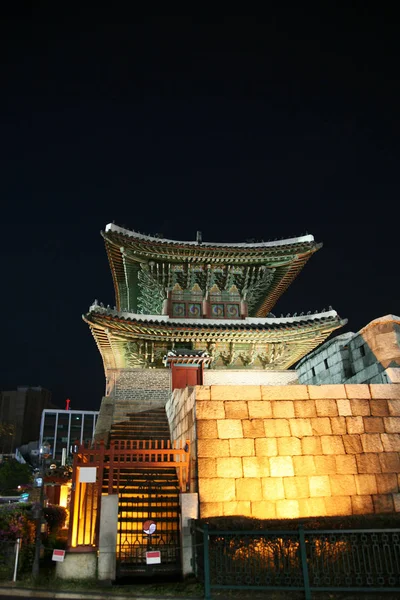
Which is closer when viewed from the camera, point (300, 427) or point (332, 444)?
point (332, 444)

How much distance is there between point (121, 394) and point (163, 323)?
3804 mm

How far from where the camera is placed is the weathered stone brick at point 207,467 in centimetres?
879

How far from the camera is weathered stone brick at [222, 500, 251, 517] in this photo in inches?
336

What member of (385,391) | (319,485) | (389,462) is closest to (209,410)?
(319,485)

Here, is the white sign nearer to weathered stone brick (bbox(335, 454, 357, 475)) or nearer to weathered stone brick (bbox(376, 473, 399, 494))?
weathered stone brick (bbox(335, 454, 357, 475))

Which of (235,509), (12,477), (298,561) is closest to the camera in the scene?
(298,561)

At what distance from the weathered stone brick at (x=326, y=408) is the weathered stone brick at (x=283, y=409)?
2.02 ft

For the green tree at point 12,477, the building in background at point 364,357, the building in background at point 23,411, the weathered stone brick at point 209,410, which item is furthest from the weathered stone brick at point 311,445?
the building in background at point 23,411

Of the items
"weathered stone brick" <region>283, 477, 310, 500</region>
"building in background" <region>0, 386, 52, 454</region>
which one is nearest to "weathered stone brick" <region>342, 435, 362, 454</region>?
"weathered stone brick" <region>283, 477, 310, 500</region>

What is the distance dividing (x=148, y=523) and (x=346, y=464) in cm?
440

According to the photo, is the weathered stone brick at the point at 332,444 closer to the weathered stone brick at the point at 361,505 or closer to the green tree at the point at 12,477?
the weathered stone brick at the point at 361,505

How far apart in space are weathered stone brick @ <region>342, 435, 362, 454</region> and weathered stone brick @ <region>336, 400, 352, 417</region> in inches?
19.1

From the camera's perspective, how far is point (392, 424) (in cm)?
962

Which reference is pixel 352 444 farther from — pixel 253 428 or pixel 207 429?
pixel 207 429
